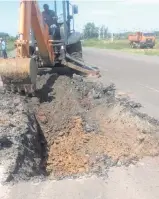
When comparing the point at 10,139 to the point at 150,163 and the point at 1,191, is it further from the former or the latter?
the point at 150,163

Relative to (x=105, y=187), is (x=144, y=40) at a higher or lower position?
lower

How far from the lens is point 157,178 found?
6.15 meters

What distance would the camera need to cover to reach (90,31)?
353 feet

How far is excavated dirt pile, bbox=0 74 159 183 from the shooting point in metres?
6.89

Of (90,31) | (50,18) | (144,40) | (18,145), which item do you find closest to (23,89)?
(18,145)

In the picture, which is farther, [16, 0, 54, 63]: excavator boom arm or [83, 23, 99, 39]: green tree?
[83, 23, 99, 39]: green tree

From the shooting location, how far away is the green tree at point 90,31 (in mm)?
106062

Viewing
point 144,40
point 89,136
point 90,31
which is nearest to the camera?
point 89,136

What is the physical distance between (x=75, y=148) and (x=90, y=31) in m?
101

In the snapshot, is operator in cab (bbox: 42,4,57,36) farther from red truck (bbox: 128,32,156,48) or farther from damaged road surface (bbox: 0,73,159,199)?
red truck (bbox: 128,32,156,48)

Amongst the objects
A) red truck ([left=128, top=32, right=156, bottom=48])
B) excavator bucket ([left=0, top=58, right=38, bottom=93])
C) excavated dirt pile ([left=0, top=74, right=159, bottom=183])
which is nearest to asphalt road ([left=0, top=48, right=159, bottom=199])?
excavated dirt pile ([left=0, top=74, right=159, bottom=183])

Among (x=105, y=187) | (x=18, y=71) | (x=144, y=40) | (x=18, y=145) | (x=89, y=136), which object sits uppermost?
(x=18, y=71)

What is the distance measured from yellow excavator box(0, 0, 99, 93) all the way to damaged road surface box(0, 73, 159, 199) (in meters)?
0.74

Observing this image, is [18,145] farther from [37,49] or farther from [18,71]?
[37,49]
